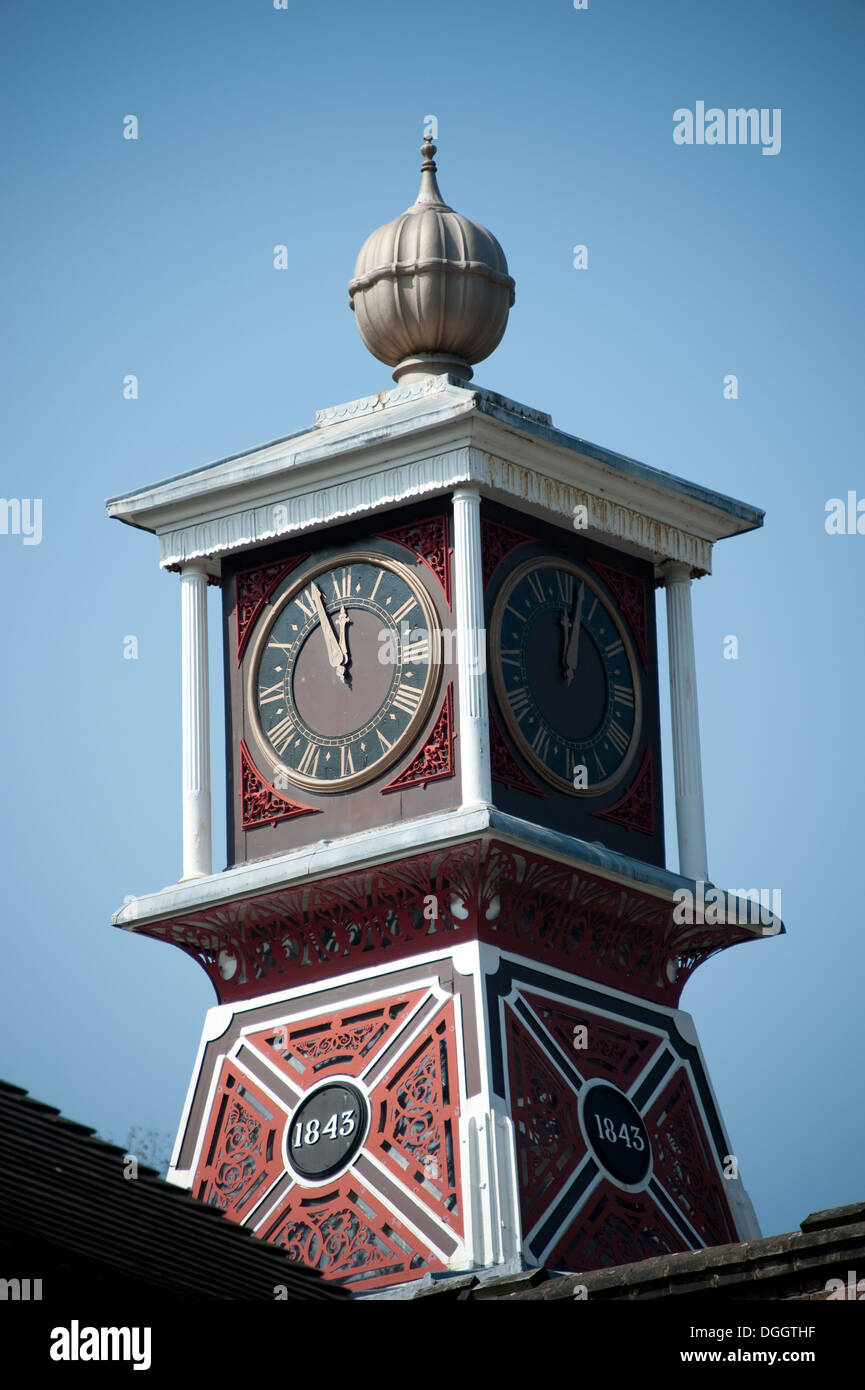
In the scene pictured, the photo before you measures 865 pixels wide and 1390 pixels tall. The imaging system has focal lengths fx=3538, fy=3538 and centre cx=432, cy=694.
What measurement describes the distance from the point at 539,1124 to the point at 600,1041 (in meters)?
1.80

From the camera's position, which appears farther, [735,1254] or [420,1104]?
[420,1104]

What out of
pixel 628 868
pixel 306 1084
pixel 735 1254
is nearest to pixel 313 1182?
pixel 306 1084

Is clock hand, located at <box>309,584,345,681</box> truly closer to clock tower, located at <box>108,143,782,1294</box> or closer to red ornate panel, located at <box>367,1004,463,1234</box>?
clock tower, located at <box>108,143,782,1294</box>

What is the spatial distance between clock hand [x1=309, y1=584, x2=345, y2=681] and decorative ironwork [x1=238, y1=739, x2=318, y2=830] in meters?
1.44

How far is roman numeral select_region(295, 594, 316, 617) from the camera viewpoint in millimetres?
37781

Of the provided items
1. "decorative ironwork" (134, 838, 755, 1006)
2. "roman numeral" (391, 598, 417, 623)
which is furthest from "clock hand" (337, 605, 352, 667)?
"decorative ironwork" (134, 838, 755, 1006)

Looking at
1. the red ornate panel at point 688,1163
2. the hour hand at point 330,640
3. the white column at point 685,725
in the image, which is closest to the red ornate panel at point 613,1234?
the red ornate panel at point 688,1163

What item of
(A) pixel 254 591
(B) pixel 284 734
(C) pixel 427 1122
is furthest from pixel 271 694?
(C) pixel 427 1122

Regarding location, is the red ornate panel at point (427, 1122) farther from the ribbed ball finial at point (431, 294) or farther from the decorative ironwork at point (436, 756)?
the ribbed ball finial at point (431, 294)

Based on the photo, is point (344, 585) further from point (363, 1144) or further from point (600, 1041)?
point (363, 1144)
